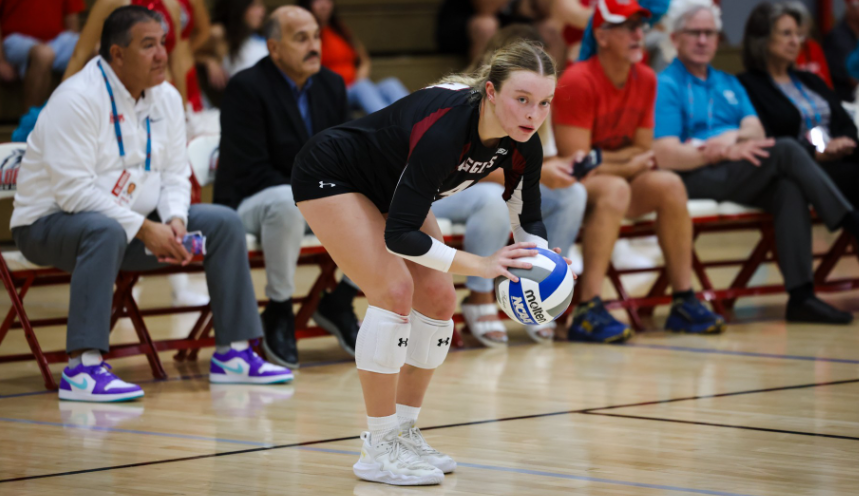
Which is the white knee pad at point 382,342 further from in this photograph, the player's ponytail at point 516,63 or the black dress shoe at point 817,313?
the black dress shoe at point 817,313

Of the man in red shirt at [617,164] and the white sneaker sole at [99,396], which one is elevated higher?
the man in red shirt at [617,164]

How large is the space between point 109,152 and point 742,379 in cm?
268

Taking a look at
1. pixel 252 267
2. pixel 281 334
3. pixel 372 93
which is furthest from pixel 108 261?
pixel 372 93

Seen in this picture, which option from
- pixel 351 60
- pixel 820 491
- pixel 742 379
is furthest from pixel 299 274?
pixel 820 491

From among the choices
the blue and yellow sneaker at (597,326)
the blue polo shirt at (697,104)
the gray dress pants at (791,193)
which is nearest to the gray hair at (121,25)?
the blue and yellow sneaker at (597,326)

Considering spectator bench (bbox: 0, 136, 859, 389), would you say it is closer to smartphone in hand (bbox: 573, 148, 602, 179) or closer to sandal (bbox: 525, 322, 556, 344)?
sandal (bbox: 525, 322, 556, 344)

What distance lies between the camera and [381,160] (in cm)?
315

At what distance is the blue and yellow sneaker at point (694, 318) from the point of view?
5.68 m

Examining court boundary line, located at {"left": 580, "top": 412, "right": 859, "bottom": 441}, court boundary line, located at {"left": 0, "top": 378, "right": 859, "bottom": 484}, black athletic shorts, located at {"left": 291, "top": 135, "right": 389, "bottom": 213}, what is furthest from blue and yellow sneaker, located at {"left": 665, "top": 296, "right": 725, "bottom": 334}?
black athletic shorts, located at {"left": 291, "top": 135, "right": 389, "bottom": 213}

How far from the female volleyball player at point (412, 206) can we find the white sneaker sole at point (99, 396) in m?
1.33

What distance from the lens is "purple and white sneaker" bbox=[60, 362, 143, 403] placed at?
414cm

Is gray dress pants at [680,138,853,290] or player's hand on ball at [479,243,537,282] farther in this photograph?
gray dress pants at [680,138,853,290]

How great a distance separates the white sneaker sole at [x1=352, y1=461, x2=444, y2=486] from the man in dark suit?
1886mm

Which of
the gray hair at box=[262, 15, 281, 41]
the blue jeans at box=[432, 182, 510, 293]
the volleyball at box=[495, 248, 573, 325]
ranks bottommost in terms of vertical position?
the blue jeans at box=[432, 182, 510, 293]
